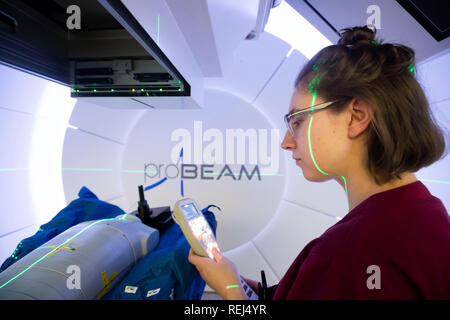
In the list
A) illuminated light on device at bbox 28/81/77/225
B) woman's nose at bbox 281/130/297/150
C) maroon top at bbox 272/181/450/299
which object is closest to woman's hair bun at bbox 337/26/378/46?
woman's nose at bbox 281/130/297/150

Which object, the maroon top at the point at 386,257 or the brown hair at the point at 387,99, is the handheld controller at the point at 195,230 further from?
the brown hair at the point at 387,99

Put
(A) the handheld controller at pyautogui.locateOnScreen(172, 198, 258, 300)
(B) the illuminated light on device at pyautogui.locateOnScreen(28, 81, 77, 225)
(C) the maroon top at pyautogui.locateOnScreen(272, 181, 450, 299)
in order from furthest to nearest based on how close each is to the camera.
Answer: (B) the illuminated light on device at pyautogui.locateOnScreen(28, 81, 77, 225) → (A) the handheld controller at pyautogui.locateOnScreen(172, 198, 258, 300) → (C) the maroon top at pyautogui.locateOnScreen(272, 181, 450, 299)

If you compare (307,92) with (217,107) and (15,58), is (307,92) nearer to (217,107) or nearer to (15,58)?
(15,58)

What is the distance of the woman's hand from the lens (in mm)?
778

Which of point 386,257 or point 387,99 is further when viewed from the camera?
point 387,99

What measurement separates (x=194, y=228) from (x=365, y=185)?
726mm

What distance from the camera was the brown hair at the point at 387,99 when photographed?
0.60 m

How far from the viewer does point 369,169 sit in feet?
2.12

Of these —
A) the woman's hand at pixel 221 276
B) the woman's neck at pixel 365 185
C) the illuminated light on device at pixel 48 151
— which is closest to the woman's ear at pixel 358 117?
the woman's neck at pixel 365 185

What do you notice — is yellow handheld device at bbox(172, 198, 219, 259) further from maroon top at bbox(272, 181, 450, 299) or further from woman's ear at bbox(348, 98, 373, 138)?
woman's ear at bbox(348, 98, 373, 138)

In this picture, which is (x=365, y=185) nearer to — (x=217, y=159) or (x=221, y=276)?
(x=221, y=276)

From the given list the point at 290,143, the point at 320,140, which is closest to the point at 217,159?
the point at 290,143

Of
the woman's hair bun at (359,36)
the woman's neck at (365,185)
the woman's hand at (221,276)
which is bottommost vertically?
the woman's hand at (221,276)

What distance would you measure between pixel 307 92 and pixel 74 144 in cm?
202
